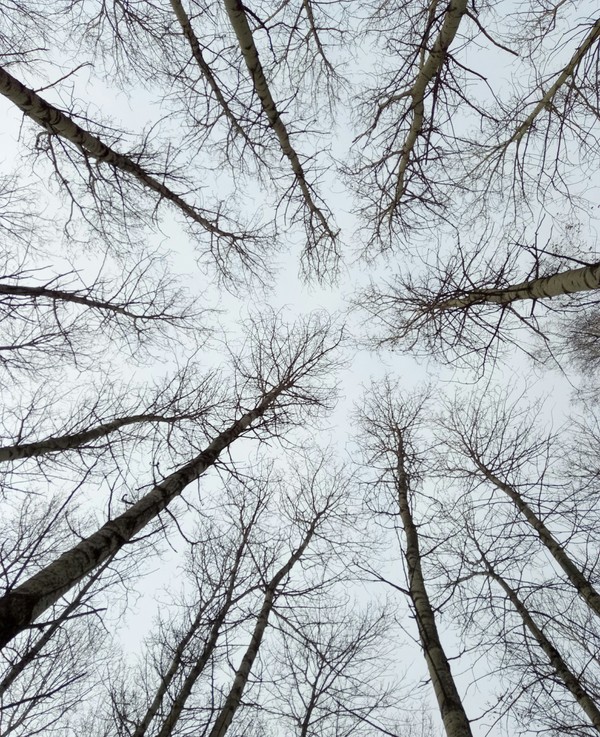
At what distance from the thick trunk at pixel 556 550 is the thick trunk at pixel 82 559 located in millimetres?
4198

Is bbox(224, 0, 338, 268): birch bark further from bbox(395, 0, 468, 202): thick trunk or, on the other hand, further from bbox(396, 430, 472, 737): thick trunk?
bbox(396, 430, 472, 737): thick trunk

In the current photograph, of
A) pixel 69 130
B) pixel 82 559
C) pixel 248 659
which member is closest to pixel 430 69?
pixel 69 130

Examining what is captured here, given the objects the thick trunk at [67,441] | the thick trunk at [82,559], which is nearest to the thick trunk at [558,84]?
the thick trunk at [82,559]

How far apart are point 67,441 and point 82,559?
3589mm

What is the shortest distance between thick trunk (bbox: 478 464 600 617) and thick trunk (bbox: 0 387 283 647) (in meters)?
4.20

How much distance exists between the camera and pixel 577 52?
149 inches

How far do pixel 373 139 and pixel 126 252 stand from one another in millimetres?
3516

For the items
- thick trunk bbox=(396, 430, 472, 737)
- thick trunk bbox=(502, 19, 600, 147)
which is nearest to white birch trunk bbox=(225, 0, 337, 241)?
thick trunk bbox=(502, 19, 600, 147)

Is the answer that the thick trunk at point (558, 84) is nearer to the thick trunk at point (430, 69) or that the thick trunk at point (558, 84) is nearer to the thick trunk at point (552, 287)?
the thick trunk at point (430, 69)

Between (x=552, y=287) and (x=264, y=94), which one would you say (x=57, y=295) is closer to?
(x=264, y=94)

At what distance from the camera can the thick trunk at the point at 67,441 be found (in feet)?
16.6

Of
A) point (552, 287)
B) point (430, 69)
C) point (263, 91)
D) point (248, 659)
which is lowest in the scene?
point (248, 659)

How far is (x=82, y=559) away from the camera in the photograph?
2.41 m

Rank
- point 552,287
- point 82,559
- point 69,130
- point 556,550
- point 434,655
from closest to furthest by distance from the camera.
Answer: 1. point 82,559
2. point 552,287
3. point 434,655
4. point 69,130
5. point 556,550
